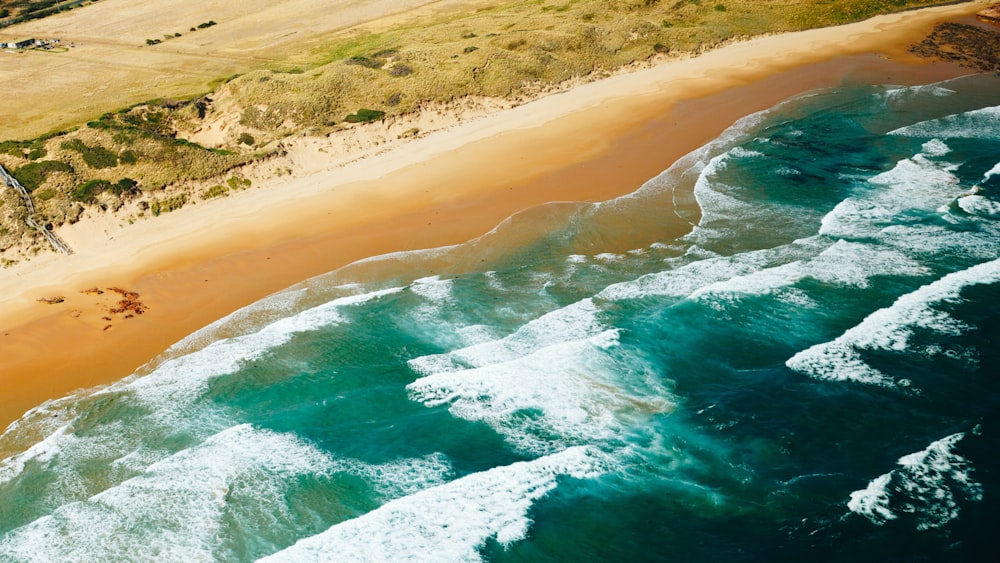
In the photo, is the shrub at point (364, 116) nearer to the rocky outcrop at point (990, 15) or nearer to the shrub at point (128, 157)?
the shrub at point (128, 157)

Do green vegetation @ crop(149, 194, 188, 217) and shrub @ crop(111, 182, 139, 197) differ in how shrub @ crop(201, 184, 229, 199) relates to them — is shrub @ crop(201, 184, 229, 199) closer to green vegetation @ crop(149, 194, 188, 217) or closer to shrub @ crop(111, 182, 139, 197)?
→ green vegetation @ crop(149, 194, 188, 217)

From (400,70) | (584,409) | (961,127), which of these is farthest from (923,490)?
(400,70)

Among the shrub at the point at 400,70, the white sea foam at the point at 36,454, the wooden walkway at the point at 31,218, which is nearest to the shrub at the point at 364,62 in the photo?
the shrub at the point at 400,70

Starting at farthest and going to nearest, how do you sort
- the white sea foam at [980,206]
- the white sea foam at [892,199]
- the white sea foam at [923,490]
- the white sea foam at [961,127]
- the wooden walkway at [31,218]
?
the white sea foam at [961,127] → the wooden walkway at [31,218] → the white sea foam at [980,206] → the white sea foam at [892,199] → the white sea foam at [923,490]

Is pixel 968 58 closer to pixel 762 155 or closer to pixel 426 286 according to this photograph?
pixel 762 155

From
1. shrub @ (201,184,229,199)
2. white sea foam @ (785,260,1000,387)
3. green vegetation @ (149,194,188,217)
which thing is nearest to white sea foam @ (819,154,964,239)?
white sea foam @ (785,260,1000,387)
